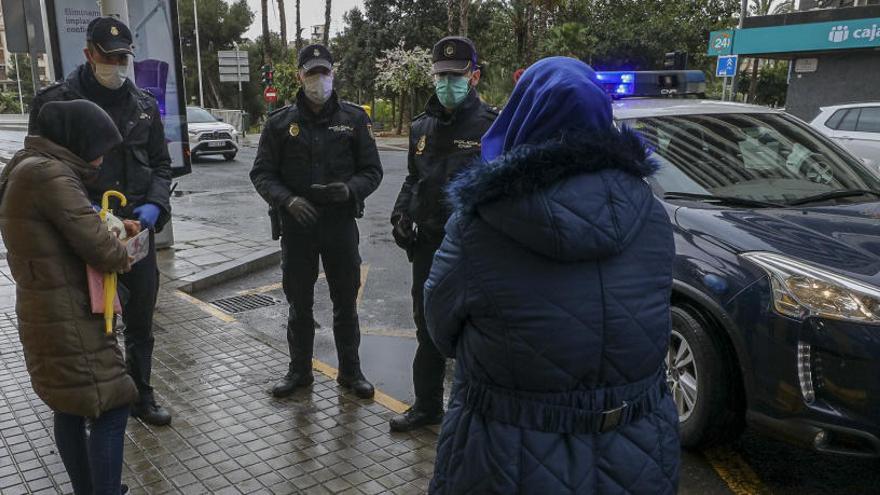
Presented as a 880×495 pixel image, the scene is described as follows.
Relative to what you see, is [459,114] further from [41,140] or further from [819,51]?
[819,51]

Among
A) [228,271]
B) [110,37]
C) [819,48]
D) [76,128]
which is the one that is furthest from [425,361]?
[819,48]

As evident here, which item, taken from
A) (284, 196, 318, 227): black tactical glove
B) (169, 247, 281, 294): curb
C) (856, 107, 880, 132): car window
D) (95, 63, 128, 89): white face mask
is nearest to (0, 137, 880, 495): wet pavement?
(169, 247, 281, 294): curb

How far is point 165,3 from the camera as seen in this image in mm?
7332

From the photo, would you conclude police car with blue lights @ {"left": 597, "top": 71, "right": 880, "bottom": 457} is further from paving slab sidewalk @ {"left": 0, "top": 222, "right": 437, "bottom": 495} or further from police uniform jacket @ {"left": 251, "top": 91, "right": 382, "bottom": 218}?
police uniform jacket @ {"left": 251, "top": 91, "right": 382, "bottom": 218}

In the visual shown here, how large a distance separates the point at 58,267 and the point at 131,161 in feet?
4.22

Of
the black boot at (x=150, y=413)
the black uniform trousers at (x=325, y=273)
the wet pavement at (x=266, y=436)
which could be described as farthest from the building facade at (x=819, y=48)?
the black boot at (x=150, y=413)

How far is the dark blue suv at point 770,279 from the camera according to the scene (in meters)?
2.91

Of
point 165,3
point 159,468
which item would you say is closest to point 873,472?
point 159,468

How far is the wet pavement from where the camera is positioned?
3.33 m

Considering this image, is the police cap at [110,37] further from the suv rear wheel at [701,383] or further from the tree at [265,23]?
the tree at [265,23]

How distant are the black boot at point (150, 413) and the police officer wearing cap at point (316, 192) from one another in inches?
24.7

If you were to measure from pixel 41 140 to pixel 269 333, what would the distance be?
3.17 meters

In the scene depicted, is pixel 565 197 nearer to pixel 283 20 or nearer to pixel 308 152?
pixel 308 152

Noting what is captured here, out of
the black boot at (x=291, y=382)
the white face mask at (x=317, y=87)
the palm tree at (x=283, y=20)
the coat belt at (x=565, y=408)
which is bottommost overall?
the black boot at (x=291, y=382)
